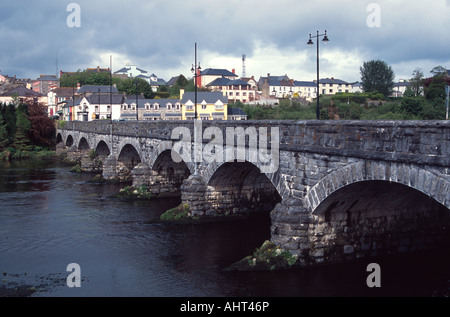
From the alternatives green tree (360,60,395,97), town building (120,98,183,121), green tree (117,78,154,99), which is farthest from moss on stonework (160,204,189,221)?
green tree (117,78,154,99)

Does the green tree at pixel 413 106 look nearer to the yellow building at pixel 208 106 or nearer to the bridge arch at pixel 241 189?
the bridge arch at pixel 241 189

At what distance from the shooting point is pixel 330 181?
632 inches

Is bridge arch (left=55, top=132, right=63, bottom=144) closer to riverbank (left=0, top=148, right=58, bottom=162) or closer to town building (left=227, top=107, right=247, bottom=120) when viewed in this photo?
riverbank (left=0, top=148, right=58, bottom=162)

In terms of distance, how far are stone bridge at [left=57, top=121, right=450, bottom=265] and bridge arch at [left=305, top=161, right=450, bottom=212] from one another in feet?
0.08

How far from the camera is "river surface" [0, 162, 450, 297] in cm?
1631

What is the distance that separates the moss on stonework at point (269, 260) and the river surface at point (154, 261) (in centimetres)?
26

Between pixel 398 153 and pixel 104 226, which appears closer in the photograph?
pixel 398 153

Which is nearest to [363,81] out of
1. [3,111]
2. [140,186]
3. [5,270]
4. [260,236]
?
[3,111]

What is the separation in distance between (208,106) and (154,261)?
61.0m
